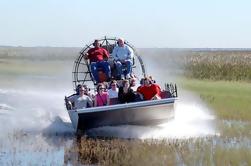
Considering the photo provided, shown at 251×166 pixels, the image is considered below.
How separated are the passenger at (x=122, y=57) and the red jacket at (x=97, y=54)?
323 millimetres

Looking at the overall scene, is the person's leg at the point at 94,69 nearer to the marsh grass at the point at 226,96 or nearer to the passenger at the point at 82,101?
the passenger at the point at 82,101

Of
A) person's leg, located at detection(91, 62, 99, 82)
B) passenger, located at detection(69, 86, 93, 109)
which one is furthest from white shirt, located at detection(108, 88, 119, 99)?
person's leg, located at detection(91, 62, 99, 82)

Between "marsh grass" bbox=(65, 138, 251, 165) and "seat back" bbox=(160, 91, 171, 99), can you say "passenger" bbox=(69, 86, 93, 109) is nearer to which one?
"marsh grass" bbox=(65, 138, 251, 165)

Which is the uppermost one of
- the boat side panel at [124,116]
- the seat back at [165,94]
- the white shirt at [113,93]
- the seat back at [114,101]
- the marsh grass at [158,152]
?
the white shirt at [113,93]

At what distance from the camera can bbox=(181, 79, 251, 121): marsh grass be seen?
22.7 meters

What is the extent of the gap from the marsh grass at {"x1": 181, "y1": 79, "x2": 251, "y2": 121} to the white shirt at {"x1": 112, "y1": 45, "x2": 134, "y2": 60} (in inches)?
139

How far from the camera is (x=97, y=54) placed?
2125 cm

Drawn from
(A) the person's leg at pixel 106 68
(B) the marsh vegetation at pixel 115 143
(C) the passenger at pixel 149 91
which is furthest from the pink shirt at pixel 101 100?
(A) the person's leg at pixel 106 68

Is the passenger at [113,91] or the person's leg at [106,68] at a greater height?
the person's leg at [106,68]

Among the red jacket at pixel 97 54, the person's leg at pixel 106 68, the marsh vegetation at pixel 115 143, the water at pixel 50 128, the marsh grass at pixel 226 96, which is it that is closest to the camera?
the marsh vegetation at pixel 115 143

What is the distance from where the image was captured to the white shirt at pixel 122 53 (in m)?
21.5

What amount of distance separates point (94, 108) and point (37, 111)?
213 inches

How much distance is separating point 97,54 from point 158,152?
6.81m

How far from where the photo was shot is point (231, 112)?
22922 mm
